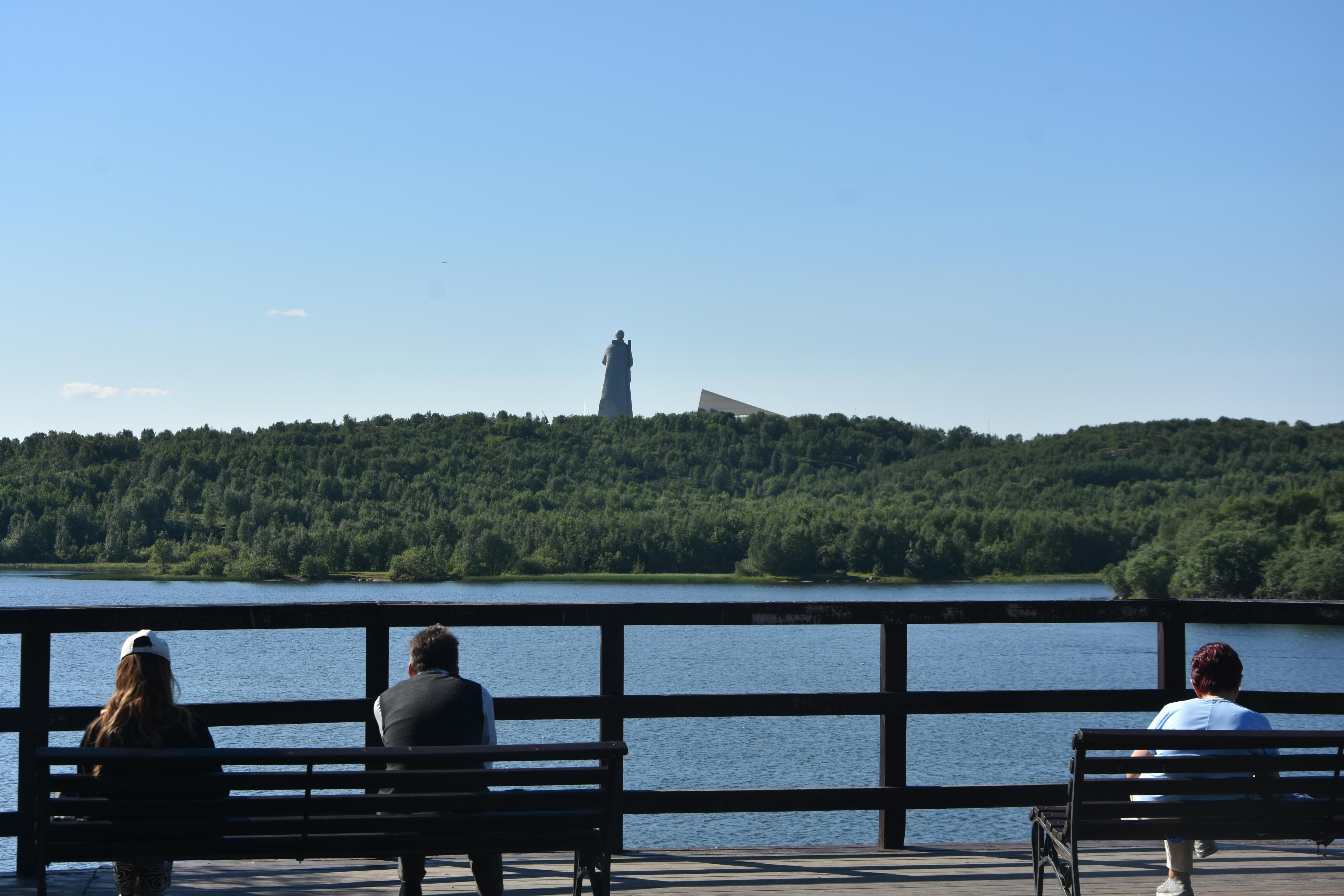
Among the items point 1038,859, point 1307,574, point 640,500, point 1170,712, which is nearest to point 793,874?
point 1038,859

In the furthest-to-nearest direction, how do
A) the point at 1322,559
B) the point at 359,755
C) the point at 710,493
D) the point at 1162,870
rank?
1. the point at 710,493
2. the point at 1322,559
3. the point at 1162,870
4. the point at 359,755

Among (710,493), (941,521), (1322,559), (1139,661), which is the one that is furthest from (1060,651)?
(710,493)

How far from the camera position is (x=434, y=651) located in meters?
3.42

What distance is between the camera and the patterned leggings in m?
3.32

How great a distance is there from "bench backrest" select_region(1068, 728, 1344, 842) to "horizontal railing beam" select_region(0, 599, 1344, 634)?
100cm

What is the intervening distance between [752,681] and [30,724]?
31919mm

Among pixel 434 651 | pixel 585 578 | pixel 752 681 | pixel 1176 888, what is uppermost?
pixel 434 651

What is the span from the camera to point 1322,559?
5825 centimetres

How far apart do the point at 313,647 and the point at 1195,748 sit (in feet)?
146

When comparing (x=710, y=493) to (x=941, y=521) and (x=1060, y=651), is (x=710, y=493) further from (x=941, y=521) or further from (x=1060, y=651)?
(x=1060, y=651)

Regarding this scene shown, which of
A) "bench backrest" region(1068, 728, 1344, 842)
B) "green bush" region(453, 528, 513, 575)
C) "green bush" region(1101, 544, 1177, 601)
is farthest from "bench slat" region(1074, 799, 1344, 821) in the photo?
"green bush" region(453, 528, 513, 575)

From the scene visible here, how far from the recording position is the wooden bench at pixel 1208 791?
3.36 metres

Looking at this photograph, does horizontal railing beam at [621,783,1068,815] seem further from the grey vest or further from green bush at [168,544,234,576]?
green bush at [168,544,234,576]

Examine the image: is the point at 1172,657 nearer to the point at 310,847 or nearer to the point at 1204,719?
the point at 1204,719
